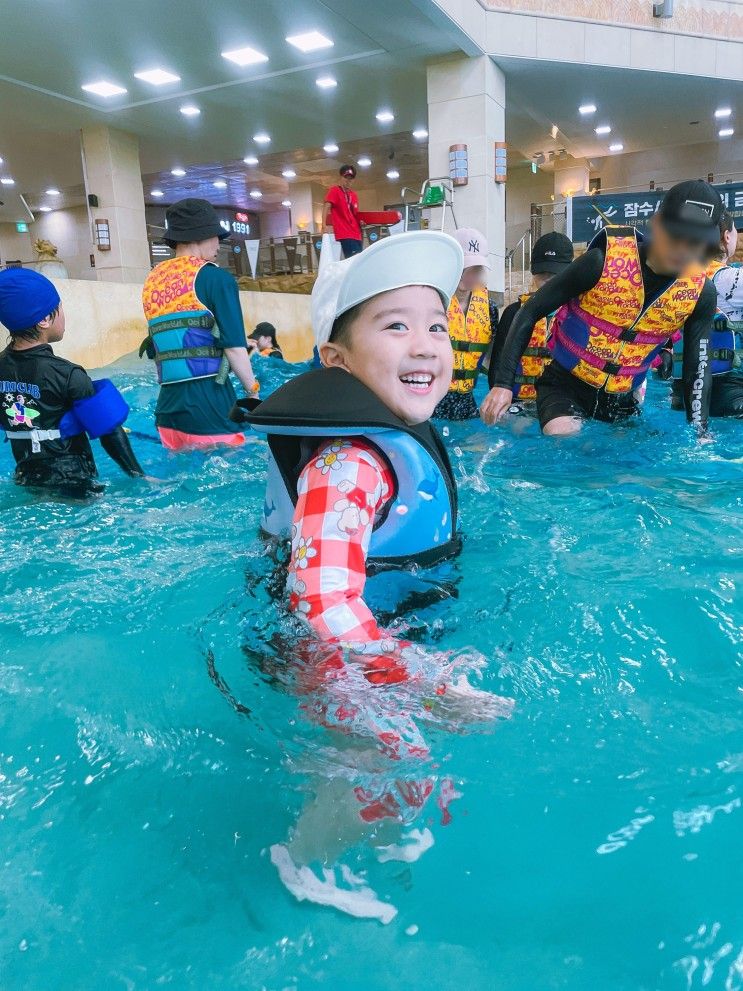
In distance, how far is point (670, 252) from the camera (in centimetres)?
379

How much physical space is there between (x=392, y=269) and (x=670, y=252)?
2.86 metres

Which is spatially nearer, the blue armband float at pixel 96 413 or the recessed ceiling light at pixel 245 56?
the blue armband float at pixel 96 413

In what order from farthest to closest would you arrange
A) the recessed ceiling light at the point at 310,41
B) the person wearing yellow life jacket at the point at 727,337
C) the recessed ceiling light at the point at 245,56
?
the recessed ceiling light at the point at 245,56
the recessed ceiling light at the point at 310,41
the person wearing yellow life jacket at the point at 727,337

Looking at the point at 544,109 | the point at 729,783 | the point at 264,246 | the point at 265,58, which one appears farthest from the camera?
the point at 264,246

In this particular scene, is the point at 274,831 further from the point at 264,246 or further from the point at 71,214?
the point at 71,214

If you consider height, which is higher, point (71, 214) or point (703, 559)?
point (71, 214)

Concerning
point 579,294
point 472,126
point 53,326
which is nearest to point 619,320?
point 579,294

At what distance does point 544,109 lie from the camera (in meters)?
13.9

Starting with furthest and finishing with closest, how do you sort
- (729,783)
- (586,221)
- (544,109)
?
(544,109), (586,221), (729,783)

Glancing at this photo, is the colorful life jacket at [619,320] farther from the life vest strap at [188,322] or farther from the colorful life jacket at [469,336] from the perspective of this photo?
the life vest strap at [188,322]

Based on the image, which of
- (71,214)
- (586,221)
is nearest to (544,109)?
(586,221)

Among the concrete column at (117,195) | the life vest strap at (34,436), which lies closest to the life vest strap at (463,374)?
the life vest strap at (34,436)

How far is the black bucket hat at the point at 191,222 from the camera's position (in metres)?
3.98

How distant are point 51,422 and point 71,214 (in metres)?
26.1
